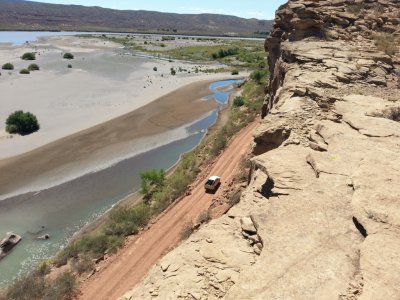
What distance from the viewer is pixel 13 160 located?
1385 inches

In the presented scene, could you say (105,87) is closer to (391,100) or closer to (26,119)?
(26,119)

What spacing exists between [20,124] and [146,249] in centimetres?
2689

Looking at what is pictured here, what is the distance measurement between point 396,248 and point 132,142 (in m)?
34.5

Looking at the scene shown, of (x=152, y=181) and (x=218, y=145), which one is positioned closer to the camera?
(x=152, y=181)

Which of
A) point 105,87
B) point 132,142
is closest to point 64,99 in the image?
point 105,87

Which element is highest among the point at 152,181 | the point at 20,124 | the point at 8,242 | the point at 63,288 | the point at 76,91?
the point at 63,288

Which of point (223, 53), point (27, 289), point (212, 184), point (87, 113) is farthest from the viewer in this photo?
point (223, 53)

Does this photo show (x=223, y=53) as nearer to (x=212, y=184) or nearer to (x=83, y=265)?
(x=212, y=184)

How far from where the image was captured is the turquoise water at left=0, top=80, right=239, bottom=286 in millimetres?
23047

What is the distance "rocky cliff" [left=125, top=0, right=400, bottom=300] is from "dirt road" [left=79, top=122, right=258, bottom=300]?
894cm

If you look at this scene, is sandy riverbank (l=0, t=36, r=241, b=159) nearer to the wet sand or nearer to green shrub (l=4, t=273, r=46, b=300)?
the wet sand

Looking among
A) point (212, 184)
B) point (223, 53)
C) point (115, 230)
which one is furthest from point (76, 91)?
point (223, 53)

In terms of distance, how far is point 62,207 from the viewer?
2823 centimetres

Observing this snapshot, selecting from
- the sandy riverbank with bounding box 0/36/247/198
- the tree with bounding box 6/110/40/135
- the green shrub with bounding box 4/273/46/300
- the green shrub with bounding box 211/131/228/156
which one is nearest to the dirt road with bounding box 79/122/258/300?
the green shrub with bounding box 4/273/46/300
